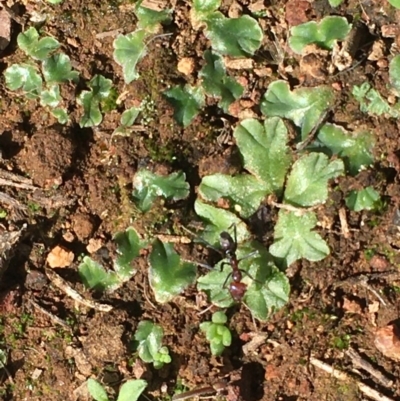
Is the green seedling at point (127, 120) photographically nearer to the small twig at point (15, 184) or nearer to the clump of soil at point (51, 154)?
the clump of soil at point (51, 154)

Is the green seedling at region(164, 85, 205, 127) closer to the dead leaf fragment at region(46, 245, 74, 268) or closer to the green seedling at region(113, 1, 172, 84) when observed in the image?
the green seedling at region(113, 1, 172, 84)

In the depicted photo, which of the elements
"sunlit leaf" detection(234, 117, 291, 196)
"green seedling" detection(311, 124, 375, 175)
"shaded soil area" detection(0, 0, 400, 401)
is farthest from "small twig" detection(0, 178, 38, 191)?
"green seedling" detection(311, 124, 375, 175)

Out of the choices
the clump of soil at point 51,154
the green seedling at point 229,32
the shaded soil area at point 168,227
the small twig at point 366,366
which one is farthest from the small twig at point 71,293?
the green seedling at point 229,32

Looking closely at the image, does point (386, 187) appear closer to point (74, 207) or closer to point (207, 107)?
point (207, 107)

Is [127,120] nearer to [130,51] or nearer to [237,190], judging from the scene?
[130,51]

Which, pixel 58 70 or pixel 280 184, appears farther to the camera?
pixel 58 70

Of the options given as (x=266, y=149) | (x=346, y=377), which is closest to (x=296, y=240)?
(x=266, y=149)
